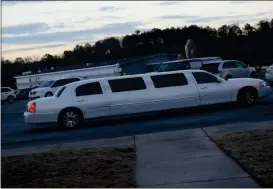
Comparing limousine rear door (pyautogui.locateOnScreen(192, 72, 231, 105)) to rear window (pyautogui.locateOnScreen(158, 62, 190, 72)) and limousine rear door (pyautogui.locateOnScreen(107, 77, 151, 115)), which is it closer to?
limousine rear door (pyautogui.locateOnScreen(107, 77, 151, 115))

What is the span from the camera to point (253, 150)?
26.7ft

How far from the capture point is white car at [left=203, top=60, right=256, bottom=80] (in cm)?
3086

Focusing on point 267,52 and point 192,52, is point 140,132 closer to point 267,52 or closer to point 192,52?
point 192,52

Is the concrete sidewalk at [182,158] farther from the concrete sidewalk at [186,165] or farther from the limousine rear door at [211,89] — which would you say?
the limousine rear door at [211,89]

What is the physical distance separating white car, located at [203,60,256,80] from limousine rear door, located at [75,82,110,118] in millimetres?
16738

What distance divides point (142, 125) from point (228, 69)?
18.0m

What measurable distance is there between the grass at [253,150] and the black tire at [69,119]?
5.91 m

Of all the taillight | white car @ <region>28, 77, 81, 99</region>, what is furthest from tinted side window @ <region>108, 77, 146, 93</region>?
white car @ <region>28, 77, 81, 99</region>

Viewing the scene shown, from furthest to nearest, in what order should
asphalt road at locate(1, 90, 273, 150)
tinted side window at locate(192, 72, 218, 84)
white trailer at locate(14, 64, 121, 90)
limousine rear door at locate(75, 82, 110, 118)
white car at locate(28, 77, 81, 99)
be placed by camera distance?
white trailer at locate(14, 64, 121, 90) < white car at locate(28, 77, 81, 99) < tinted side window at locate(192, 72, 218, 84) < limousine rear door at locate(75, 82, 110, 118) < asphalt road at locate(1, 90, 273, 150)

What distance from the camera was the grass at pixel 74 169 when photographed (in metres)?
6.89

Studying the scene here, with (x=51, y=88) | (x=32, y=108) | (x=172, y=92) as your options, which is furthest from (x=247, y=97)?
(x=51, y=88)

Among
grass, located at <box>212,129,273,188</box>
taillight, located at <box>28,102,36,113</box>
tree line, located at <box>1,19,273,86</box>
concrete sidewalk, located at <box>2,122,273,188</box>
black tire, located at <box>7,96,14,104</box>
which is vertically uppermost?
tree line, located at <box>1,19,273,86</box>

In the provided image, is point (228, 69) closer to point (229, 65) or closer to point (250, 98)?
point (229, 65)

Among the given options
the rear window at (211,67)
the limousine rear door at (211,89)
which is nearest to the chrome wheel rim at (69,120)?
the limousine rear door at (211,89)
